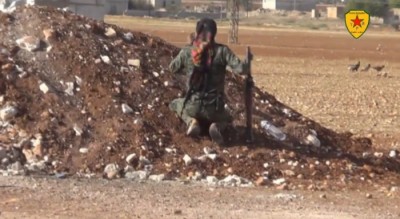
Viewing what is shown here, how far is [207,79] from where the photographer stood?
1222 centimetres

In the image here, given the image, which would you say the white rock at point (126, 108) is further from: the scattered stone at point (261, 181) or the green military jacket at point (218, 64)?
the scattered stone at point (261, 181)

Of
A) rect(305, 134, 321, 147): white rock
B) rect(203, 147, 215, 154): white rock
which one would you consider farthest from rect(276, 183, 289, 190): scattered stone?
rect(305, 134, 321, 147): white rock

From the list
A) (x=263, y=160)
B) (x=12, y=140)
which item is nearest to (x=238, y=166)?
(x=263, y=160)

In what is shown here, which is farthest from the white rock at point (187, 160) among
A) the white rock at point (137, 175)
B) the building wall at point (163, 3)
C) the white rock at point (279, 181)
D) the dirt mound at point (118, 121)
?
the building wall at point (163, 3)

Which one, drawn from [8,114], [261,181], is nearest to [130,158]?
[261,181]

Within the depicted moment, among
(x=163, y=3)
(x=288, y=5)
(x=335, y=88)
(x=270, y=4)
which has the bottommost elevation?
(x=288, y=5)

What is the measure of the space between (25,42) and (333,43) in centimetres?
5621

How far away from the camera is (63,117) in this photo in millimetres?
12250

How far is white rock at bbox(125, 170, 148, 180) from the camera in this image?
11.5 metres

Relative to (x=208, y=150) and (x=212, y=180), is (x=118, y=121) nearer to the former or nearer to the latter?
(x=208, y=150)

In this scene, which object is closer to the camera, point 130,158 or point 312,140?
point 130,158

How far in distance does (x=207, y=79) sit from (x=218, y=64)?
8.4 inches

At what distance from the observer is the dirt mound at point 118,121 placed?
11812mm

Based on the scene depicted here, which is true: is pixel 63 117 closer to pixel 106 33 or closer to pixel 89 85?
pixel 89 85
